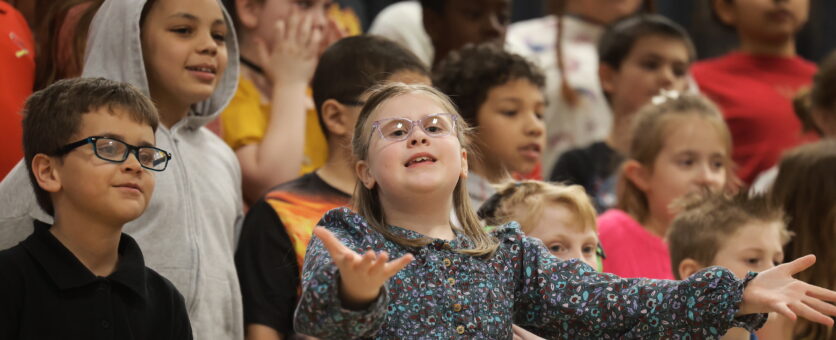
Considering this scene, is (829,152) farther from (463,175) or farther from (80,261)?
(80,261)

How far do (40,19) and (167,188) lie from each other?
873mm

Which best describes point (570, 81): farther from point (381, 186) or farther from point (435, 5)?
point (381, 186)

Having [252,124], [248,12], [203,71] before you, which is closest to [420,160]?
[203,71]

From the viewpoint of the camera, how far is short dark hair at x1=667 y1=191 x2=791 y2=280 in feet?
10.2

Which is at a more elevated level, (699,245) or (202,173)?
(699,245)

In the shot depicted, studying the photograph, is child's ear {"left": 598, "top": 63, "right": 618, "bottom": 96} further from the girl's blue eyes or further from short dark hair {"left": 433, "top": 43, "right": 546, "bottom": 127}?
the girl's blue eyes

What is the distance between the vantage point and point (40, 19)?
327cm

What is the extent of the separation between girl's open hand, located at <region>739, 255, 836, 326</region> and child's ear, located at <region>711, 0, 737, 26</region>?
3.09 meters

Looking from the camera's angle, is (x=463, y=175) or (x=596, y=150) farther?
(x=596, y=150)

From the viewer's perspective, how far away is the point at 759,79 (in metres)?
4.90

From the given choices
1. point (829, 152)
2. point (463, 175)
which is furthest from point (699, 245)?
point (463, 175)

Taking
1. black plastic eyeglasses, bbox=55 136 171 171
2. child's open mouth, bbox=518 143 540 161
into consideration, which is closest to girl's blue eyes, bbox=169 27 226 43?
black plastic eyeglasses, bbox=55 136 171 171

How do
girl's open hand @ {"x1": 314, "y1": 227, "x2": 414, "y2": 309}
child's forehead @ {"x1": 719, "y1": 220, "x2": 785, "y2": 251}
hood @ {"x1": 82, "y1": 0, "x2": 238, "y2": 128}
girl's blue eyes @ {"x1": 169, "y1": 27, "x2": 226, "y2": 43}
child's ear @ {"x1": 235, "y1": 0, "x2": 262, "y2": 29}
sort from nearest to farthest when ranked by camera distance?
girl's open hand @ {"x1": 314, "y1": 227, "x2": 414, "y2": 309}
hood @ {"x1": 82, "y1": 0, "x2": 238, "y2": 128}
girl's blue eyes @ {"x1": 169, "y1": 27, "x2": 226, "y2": 43}
child's forehead @ {"x1": 719, "y1": 220, "x2": 785, "y2": 251}
child's ear @ {"x1": 235, "y1": 0, "x2": 262, "y2": 29}

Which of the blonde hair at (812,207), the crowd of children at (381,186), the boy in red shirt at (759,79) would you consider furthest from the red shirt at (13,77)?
the boy in red shirt at (759,79)
